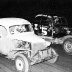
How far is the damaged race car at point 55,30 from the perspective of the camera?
8987 mm

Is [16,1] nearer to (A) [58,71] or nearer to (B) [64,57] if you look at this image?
(B) [64,57]

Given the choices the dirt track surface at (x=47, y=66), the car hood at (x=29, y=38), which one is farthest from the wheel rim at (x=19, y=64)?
the car hood at (x=29, y=38)

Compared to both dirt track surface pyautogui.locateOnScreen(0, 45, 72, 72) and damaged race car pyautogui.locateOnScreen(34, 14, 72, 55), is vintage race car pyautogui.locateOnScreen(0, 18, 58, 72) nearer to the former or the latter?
dirt track surface pyautogui.locateOnScreen(0, 45, 72, 72)

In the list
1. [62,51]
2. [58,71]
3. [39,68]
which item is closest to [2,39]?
[39,68]

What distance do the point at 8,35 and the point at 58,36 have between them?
3.40m

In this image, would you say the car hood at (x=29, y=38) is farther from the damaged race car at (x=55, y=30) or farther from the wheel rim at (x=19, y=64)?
the damaged race car at (x=55, y=30)

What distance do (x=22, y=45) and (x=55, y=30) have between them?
3091 millimetres

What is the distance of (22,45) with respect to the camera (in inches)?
275

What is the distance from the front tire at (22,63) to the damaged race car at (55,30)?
3599mm

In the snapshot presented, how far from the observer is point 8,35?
22.8ft

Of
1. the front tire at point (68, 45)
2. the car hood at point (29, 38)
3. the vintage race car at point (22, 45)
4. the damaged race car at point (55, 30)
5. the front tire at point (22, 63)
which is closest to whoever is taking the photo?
the front tire at point (22, 63)

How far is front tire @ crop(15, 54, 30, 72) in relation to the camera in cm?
585

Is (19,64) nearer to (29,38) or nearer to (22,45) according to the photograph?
(22,45)

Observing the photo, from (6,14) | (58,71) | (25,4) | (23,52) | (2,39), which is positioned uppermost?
(25,4)
